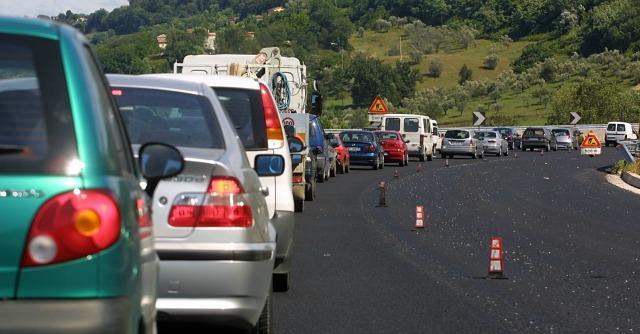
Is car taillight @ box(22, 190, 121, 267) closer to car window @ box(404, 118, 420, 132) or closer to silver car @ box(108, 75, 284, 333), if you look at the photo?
silver car @ box(108, 75, 284, 333)

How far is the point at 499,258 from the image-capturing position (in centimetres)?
1395

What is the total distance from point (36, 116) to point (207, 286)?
2.84 meters

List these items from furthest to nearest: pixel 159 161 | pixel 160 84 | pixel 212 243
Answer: pixel 160 84 → pixel 212 243 → pixel 159 161

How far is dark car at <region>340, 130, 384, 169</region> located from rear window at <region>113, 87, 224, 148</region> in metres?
36.7

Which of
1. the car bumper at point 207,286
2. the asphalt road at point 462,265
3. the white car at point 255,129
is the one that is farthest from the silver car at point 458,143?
the car bumper at point 207,286

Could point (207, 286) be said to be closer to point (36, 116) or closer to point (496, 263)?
point (36, 116)

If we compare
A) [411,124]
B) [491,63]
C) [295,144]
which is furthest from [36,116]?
[491,63]

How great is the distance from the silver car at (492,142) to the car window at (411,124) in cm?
846

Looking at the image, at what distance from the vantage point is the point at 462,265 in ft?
50.4

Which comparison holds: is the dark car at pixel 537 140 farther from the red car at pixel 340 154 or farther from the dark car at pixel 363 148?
the red car at pixel 340 154

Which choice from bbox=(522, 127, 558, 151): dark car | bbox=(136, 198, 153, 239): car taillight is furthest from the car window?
bbox=(136, 198, 153, 239): car taillight

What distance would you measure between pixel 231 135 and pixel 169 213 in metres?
0.94

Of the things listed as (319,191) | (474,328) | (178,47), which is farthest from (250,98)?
(178,47)

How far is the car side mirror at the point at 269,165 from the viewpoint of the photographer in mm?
10211
